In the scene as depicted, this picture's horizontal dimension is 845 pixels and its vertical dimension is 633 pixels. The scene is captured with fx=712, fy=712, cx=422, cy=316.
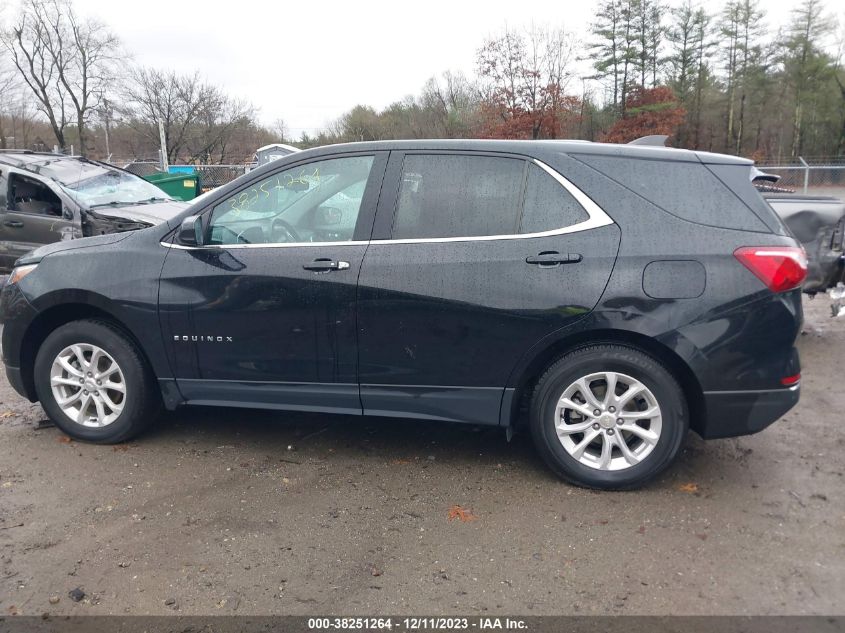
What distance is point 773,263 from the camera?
139 inches

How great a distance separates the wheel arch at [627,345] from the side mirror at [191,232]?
1978 millimetres

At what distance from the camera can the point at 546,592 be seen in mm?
2936

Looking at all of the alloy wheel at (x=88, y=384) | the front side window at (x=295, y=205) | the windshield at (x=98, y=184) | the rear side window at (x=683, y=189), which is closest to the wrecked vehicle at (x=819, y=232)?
the rear side window at (x=683, y=189)

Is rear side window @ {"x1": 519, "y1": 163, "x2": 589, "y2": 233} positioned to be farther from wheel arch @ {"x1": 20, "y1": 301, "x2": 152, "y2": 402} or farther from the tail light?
wheel arch @ {"x1": 20, "y1": 301, "x2": 152, "y2": 402}

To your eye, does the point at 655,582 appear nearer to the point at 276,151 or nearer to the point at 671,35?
the point at 276,151

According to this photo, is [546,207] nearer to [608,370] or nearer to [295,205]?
[608,370]

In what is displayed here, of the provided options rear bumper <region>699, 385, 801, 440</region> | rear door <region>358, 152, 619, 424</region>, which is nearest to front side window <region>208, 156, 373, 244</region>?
rear door <region>358, 152, 619, 424</region>

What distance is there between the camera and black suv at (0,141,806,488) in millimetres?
3592

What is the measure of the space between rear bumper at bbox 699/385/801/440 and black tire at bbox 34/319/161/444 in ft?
10.7

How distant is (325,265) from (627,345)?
66.1 inches

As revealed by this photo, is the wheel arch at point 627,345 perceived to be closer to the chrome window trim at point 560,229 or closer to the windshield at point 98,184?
the chrome window trim at point 560,229

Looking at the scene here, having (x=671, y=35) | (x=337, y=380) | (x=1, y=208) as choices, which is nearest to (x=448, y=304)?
(x=337, y=380)

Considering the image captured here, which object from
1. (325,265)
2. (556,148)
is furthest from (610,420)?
(325,265)

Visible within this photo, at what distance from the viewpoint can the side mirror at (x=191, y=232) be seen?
412cm
